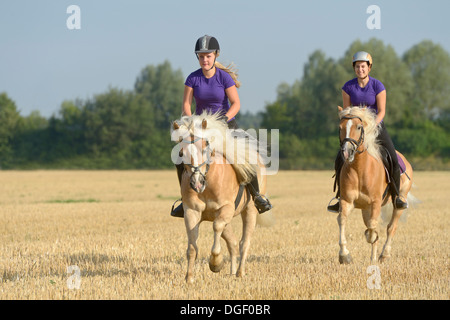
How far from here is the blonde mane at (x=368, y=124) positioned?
8.77m

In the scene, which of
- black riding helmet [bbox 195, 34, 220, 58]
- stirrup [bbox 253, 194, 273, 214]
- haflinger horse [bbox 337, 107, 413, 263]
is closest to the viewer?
black riding helmet [bbox 195, 34, 220, 58]

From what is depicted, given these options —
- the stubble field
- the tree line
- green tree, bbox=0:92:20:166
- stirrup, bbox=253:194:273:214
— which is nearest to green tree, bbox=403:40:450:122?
the tree line

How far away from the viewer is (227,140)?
7348 mm

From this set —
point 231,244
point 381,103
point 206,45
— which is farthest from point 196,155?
point 381,103

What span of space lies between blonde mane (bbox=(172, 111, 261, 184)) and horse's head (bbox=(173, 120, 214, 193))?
27mm

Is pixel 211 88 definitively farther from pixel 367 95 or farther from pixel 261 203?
pixel 367 95

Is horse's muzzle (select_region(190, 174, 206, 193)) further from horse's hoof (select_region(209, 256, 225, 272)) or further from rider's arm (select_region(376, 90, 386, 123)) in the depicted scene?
rider's arm (select_region(376, 90, 386, 123))

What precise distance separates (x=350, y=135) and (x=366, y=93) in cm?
109

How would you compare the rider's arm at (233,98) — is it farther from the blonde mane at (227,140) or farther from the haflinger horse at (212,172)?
the haflinger horse at (212,172)

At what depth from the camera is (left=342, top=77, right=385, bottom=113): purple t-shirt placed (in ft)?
30.7
